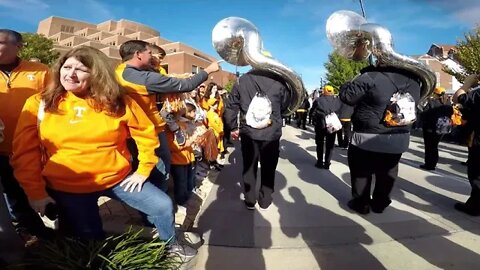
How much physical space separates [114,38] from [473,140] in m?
78.5

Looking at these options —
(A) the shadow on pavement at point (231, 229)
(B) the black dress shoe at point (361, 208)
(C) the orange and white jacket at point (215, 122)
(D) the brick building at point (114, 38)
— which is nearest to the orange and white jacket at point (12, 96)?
(A) the shadow on pavement at point (231, 229)

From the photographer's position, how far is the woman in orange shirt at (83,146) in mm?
1938

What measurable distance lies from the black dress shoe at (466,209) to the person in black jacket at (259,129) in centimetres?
220

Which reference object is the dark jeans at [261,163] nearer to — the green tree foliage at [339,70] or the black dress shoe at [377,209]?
the black dress shoe at [377,209]

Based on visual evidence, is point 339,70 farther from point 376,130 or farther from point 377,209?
point 376,130

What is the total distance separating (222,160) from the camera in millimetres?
7098

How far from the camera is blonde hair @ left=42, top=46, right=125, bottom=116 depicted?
1998mm

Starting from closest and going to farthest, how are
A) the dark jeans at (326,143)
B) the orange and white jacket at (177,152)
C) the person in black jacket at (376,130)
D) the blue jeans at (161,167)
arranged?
the blue jeans at (161,167) → the person in black jacket at (376,130) → the orange and white jacket at (177,152) → the dark jeans at (326,143)

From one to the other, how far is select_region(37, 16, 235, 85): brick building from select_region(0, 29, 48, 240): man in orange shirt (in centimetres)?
5321

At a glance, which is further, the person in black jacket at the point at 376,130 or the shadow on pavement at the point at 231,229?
the person in black jacket at the point at 376,130

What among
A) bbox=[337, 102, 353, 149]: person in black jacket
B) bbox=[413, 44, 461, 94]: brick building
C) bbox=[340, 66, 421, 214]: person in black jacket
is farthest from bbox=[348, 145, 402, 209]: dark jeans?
bbox=[413, 44, 461, 94]: brick building

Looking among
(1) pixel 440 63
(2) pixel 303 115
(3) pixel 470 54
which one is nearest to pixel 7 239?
(2) pixel 303 115

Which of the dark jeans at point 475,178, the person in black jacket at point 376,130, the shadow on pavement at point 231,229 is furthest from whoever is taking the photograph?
the dark jeans at point 475,178

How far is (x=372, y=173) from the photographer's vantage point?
145 inches
